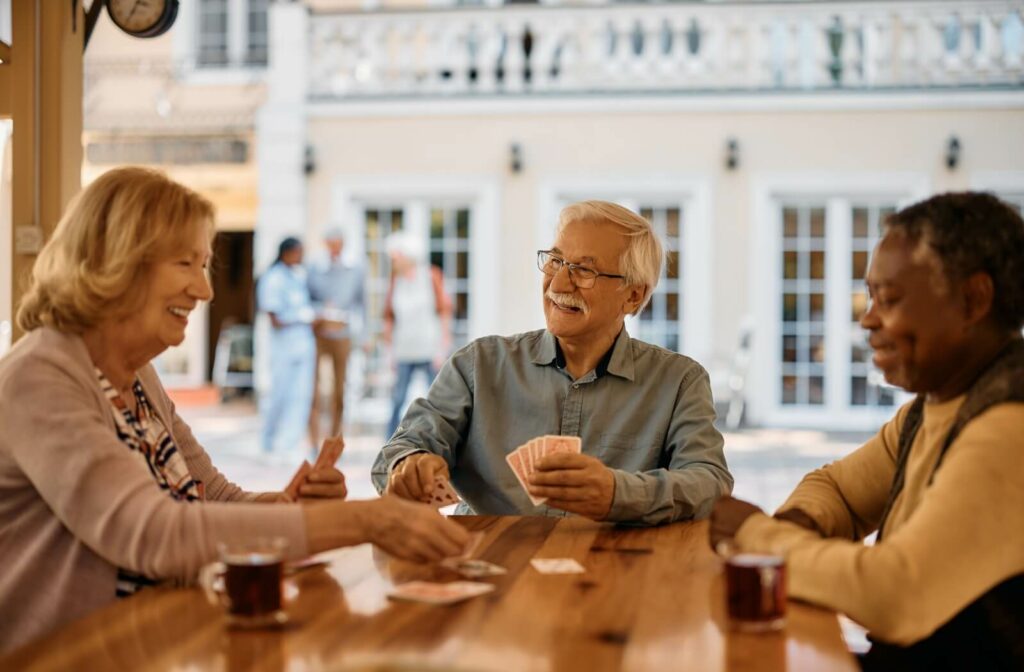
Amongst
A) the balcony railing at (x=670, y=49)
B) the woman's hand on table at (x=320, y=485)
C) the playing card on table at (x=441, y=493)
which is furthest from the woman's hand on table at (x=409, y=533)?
the balcony railing at (x=670, y=49)

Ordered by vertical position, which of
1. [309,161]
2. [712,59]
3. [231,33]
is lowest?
[309,161]

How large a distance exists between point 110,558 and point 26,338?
360mm

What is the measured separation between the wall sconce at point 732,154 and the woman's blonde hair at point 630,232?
797 centimetres

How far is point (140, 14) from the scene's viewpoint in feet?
11.7

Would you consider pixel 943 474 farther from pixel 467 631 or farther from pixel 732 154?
pixel 732 154

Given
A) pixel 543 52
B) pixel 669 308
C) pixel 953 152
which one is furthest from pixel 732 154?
pixel 543 52

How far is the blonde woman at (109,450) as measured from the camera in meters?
1.54

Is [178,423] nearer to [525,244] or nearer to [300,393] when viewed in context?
[300,393]

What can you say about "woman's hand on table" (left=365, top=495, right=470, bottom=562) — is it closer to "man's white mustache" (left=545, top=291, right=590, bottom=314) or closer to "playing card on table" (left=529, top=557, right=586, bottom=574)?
"playing card on table" (left=529, top=557, right=586, bottom=574)

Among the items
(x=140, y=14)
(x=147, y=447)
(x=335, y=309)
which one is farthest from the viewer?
(x=335, y=309)

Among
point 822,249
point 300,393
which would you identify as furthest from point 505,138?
point 300,393

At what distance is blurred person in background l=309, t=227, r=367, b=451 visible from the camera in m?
8.01

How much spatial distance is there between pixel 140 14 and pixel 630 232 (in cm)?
184

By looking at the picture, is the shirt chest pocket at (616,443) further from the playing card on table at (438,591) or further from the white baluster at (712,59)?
the white baluster at (712,59)
